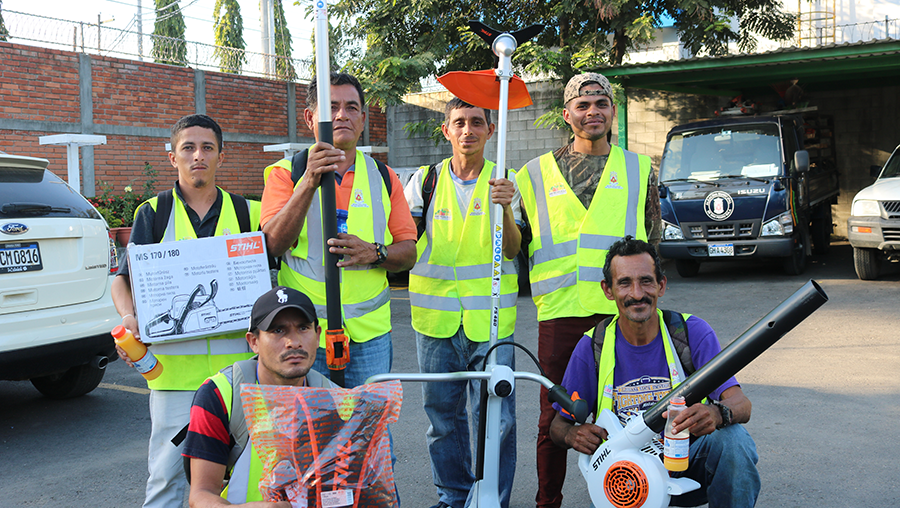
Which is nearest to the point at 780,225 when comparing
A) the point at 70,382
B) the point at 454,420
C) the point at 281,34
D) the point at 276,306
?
the point at 454,420

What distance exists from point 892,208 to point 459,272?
847 cm

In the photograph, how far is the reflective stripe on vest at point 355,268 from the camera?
3193mm

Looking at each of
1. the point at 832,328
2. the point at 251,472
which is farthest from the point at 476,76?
the point at 832,328

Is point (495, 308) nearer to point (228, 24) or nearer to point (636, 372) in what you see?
point (636, 372)

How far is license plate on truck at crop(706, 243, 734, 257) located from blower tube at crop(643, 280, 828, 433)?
29.1ft

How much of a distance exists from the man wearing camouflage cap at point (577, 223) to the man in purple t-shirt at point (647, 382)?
0.45m

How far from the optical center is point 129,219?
1297 centimetres

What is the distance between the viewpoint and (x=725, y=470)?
2.84 m

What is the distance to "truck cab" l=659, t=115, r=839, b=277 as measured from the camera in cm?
1074

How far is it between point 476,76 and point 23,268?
11.1 ft

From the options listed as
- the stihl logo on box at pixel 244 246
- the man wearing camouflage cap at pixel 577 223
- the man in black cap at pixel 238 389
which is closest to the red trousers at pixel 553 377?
the man wearing camouflage cap at pixel 577 223

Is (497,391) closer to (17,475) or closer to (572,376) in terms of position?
(572,376)

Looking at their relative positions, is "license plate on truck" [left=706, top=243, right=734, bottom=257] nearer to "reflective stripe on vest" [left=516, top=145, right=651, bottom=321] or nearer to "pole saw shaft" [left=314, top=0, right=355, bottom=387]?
"reflective stripe on vest" [left=516, top=145, right=651, bottom=321]

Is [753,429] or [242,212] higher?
[242,212]
